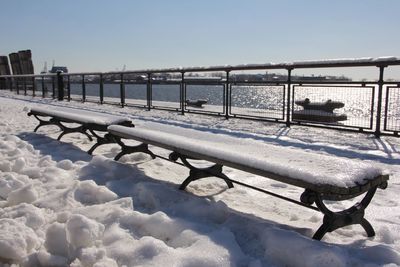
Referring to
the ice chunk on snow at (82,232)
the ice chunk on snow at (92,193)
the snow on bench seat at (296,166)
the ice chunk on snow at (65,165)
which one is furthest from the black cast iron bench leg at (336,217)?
the ice chunk on snow at (65,165)

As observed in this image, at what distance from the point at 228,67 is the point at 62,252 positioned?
7.25m

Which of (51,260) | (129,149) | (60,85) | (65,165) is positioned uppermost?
(60,85)

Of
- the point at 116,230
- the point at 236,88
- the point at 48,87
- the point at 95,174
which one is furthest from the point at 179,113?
the point at 48,87

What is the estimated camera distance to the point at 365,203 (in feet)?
9.19

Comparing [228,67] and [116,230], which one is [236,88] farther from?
[116,230]

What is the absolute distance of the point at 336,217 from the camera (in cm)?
266

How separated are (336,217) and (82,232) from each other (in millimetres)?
1621

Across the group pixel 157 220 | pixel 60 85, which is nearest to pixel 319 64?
pixel 157 220

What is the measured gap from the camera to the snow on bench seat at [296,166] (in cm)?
244

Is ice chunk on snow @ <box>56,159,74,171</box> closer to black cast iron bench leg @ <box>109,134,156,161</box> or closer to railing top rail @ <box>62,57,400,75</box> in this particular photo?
black cast iron bench leg @ <box>109,134,156,161</box>

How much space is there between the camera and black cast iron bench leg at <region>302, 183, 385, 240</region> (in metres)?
2.55

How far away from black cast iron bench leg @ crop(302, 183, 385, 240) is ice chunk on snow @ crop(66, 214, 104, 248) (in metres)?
1.35

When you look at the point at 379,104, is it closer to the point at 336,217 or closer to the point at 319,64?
the point at 319,64

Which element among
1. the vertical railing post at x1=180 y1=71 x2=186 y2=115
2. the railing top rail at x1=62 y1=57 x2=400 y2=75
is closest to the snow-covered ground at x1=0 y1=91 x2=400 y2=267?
the railing top rail at x1=62 y1=57 x2=400 y2=75
